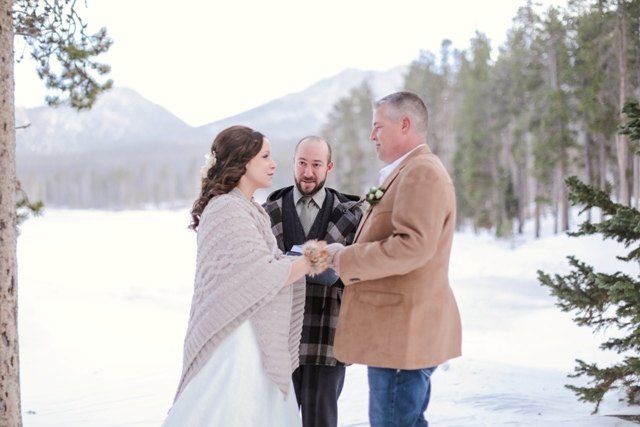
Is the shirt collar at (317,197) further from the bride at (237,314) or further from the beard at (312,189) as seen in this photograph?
the bride at (237,314)

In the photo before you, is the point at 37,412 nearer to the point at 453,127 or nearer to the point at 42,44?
the point at 42,44

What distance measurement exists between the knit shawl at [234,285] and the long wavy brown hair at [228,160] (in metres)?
0.08

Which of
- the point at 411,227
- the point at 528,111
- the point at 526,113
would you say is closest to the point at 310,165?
the point at 411,227

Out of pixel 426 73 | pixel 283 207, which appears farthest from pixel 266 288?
pixel 426 73

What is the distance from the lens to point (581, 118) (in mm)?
31016

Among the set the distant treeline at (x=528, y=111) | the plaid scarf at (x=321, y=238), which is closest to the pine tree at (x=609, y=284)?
the plaid scarf at (x=321, y=238)

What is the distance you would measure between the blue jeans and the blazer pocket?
1.22 ft

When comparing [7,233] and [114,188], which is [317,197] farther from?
[114,188]

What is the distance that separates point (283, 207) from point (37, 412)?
18.4 ft

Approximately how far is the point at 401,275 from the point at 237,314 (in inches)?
39.5

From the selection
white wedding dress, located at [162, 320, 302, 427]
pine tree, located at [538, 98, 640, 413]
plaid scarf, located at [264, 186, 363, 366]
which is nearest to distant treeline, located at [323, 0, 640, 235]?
pine tree, located at [538, 98, 640, 413]

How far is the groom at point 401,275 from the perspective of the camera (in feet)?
11.9

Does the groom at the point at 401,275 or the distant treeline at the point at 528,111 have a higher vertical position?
the distant treeline at the point at 528,111

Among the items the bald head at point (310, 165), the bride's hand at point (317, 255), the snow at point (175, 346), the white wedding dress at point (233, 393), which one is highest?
the bald head at point (310, 165)
